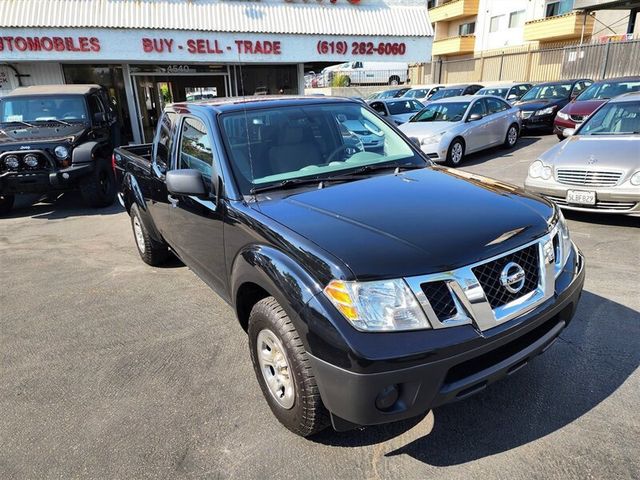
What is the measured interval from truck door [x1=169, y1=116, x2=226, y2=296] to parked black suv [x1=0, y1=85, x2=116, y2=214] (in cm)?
504

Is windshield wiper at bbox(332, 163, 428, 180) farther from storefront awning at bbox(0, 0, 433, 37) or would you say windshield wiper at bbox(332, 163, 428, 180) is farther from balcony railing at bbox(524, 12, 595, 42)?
balcony railing at bbox(524, 12, 595, 42)

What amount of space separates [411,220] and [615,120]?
5.97 m

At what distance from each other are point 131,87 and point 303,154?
1365cm

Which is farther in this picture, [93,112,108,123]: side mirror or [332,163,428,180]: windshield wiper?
[93,112,108,123]: side mirror

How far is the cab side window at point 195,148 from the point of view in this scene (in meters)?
3.25

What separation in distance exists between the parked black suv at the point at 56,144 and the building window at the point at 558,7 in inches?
1279

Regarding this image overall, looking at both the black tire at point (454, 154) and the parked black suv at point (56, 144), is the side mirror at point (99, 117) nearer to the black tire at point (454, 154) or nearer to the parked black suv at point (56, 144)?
the parked black suv at point (56, 144)

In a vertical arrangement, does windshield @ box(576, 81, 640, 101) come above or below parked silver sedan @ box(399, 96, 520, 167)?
above

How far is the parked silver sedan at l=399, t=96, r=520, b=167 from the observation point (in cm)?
1019

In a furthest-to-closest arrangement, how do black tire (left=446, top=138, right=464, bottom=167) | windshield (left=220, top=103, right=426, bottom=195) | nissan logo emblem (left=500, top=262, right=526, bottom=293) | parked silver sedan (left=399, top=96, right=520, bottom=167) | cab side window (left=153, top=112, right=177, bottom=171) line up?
black tire (left=446, top=138, right=464, bottom=167)
parked silver sedan (left=399, top=96, right=520, bottom=167)
cab side window (left=153, top=112, right=177, bottom=171)
windshield (left=220, top=103, right=426, bottom=195)
nissan logo emblem (left=500, top=262, right=526, bottom=293)

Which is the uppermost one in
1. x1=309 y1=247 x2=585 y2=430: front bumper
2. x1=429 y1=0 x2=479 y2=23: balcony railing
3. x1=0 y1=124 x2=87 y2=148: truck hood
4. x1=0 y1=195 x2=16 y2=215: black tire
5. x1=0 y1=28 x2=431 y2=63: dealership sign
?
x1=429 y1=0 x2=479 y2=23: balcony railing

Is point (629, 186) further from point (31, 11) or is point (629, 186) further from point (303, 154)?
point (31, 11)

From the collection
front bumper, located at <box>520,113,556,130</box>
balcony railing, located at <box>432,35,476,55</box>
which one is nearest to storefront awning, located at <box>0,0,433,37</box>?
front bumper, located at <box>520,113,556,130</box>

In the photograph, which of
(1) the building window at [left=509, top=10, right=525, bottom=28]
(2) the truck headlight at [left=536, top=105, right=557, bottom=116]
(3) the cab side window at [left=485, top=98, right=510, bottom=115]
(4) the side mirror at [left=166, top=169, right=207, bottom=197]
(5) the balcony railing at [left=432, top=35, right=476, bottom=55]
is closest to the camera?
(4) the side mirror at [left=166, top=169, right=207, bottom=197]
